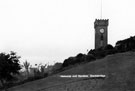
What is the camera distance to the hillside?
124ft

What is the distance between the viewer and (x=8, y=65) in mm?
53938

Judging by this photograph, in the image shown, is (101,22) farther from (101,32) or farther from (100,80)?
(100,80)

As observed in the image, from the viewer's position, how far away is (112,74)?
45312mm

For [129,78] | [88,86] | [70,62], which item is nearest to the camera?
[88,86]

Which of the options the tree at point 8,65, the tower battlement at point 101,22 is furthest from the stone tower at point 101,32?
the tree at point 8,65

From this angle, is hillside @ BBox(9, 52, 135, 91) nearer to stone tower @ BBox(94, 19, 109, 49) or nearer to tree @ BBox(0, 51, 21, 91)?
tree @ BBox(0, 51, 21, 91)

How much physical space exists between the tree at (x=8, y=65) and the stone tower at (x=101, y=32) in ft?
118

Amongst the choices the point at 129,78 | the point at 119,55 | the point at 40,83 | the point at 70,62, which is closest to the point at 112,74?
the point at 129,78

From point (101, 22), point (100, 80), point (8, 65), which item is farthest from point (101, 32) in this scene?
point (100, 80)

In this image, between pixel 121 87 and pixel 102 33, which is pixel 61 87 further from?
pixel 102 33

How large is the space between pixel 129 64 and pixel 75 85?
49.4ft

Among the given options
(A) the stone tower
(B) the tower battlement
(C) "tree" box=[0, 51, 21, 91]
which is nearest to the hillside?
(C) "tree" box=[0, 51, 21, 91]

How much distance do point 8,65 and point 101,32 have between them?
40.8 m

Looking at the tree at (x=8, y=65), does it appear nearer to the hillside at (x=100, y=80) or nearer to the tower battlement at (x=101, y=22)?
the hillside at (x=100, y=80)
